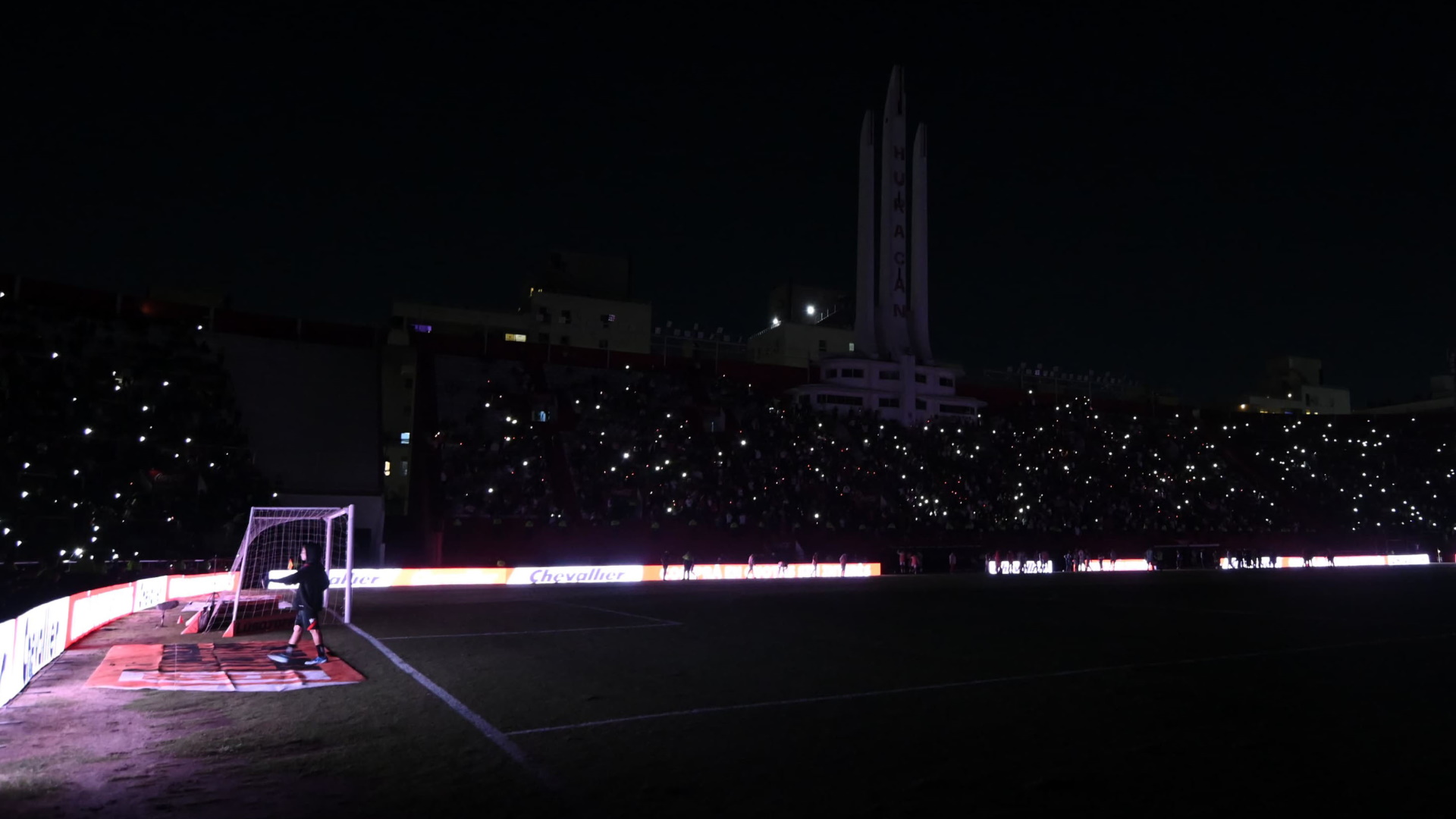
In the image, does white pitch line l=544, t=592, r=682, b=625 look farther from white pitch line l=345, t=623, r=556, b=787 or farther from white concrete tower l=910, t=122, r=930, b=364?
white concrete tower l=910, t=122, r=930, b=364

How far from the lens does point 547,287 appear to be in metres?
69.2

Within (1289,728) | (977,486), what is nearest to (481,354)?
(977,486)

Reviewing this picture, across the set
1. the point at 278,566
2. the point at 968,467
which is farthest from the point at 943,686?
the point at 968,467

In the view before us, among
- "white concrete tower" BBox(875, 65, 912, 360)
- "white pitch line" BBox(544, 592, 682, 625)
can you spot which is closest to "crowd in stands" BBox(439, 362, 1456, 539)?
"white concrete tower" BBox(875, 65, 912, 360)

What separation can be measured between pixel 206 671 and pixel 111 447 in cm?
2325

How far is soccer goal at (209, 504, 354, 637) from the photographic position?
1902 cm

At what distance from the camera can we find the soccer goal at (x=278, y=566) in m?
19.0

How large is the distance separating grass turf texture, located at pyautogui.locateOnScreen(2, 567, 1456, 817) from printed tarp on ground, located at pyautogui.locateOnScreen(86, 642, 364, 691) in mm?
590

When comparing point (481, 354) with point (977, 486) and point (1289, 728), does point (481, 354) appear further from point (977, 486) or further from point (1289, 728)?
point (1289, 728)

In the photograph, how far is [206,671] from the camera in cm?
1355

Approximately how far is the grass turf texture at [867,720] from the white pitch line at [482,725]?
0.40 feet

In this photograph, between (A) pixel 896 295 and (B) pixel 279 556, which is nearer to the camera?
(B) pixel 279 556

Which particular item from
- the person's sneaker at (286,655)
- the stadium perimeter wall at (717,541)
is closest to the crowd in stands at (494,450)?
the stadium perimeter wall at (717,541)

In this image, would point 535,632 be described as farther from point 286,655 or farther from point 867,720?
point 867,720
